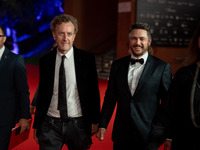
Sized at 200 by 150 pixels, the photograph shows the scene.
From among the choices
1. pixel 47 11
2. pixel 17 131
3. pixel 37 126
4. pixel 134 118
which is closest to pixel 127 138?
pixel 134 118

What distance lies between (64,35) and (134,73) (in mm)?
698

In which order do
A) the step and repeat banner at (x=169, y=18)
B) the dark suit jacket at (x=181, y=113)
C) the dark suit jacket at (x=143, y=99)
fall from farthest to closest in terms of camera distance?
1. the step and repeat banner at (x=169, y=18)
2. the dark suit jacket at (x=143, y=99)
3. the dark suit jacket at (x=181, y=113)

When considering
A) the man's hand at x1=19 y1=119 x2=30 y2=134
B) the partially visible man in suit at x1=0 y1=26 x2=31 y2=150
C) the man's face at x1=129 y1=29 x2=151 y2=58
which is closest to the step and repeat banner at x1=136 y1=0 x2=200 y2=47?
the man's face at x1=129 y1=29 x2=151 y2=58

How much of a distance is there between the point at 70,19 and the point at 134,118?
104cm

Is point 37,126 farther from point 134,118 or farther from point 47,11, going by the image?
point 47,11

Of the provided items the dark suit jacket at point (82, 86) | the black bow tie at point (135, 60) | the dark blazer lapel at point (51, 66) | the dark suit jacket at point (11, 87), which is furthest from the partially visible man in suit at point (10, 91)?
the black bow tie at point (135, 60)

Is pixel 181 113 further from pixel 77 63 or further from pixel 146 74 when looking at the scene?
pixel 77 63

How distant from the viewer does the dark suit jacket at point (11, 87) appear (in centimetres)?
217

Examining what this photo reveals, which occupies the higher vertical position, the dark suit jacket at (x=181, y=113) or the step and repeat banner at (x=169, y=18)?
the step and repeat banner at (x=169, y=18)

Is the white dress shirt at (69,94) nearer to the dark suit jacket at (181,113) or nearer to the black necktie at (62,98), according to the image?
the black necktie at (62,98)

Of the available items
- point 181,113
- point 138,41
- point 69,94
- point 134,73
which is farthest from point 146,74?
point 69,94

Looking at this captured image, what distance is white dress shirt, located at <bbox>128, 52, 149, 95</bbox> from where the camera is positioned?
81.8 inches

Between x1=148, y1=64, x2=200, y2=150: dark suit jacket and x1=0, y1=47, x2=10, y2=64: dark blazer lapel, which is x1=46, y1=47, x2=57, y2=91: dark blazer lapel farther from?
x1=148, y1=64, x2=200, y2=150: dark suit jacket

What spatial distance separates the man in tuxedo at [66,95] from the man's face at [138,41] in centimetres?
41
